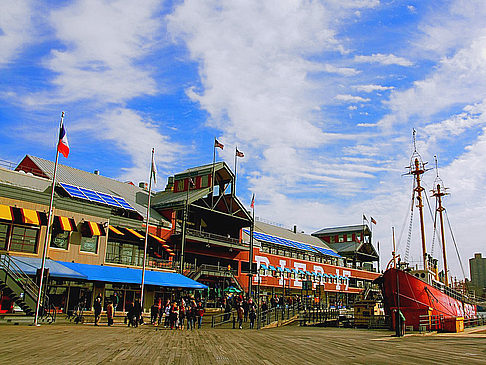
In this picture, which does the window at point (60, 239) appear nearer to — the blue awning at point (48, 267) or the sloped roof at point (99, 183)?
the blue awning at point (48, 267)

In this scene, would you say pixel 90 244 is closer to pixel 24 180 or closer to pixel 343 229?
pixel 24 180

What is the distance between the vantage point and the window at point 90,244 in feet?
107

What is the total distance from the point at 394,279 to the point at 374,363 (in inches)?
1051

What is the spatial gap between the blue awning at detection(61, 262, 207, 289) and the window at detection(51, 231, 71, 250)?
55.0 inches

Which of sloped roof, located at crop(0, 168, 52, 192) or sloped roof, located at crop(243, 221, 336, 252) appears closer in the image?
sloped roof, located at crop(0, 168, 52, 192)

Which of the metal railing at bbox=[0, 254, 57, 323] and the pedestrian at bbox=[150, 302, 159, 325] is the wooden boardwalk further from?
the pedestrian at bbox=[150, 302, 159, 325]

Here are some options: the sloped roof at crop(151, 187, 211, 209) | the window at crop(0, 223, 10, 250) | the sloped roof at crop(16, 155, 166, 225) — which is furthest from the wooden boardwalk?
the sloped roof at crop(151, 187, 211, 209)

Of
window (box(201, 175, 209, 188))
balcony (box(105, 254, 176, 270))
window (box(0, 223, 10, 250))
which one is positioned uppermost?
window (box(201, 175, 209, 188))

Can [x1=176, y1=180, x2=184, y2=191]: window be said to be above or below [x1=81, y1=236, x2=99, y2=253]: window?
above

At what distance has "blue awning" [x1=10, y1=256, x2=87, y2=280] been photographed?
26.8m

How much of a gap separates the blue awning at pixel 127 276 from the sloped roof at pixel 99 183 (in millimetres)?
7299

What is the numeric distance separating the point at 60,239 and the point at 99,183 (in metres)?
15.1

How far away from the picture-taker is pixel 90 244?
3297 cm

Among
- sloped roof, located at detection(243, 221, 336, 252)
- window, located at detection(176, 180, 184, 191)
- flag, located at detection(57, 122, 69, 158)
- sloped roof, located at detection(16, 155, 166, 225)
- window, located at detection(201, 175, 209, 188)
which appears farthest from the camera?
sloped roof, located at detection(243, 221, 336, 252)
